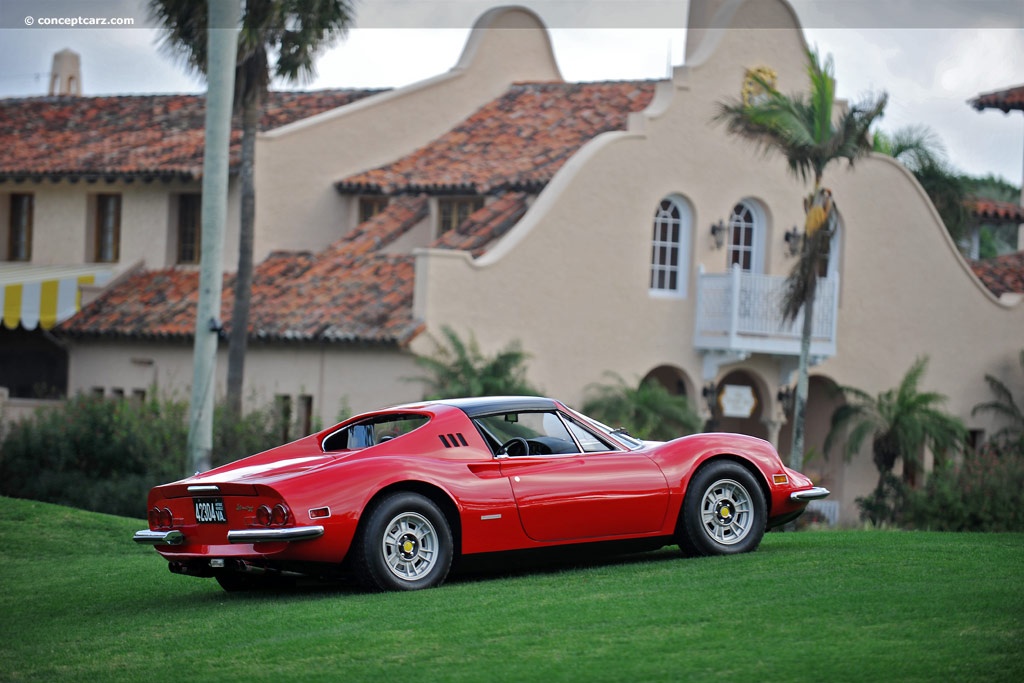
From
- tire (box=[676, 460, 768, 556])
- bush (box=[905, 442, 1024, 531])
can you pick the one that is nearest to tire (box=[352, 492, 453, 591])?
tire (box=[676, 460, 768, 556])

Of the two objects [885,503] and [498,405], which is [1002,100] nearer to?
[885,503]

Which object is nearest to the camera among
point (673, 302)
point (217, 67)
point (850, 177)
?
point (217, 67)

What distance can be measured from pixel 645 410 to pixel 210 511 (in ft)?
48.8

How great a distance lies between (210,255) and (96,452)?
428 centimetres

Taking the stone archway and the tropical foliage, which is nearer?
the tropical foliage

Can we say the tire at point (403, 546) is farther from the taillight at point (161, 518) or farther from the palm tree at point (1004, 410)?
the palm tree at point (1004, 410)

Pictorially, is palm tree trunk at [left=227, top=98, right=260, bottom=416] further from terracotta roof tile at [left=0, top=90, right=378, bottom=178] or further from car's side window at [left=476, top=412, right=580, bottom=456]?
car's side window at [left=476, top=412, right=580, bottom=456]

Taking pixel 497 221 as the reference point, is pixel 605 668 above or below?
below

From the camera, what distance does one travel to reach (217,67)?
62.0ft

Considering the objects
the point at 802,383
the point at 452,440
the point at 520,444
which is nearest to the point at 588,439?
the point at 520,444

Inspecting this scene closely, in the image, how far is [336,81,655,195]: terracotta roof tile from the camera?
2723 cm

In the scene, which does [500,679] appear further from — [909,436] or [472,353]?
[909,436]

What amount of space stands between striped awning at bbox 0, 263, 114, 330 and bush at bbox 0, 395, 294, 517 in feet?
14.5

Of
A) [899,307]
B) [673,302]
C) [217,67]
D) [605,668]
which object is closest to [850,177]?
[899,307]
